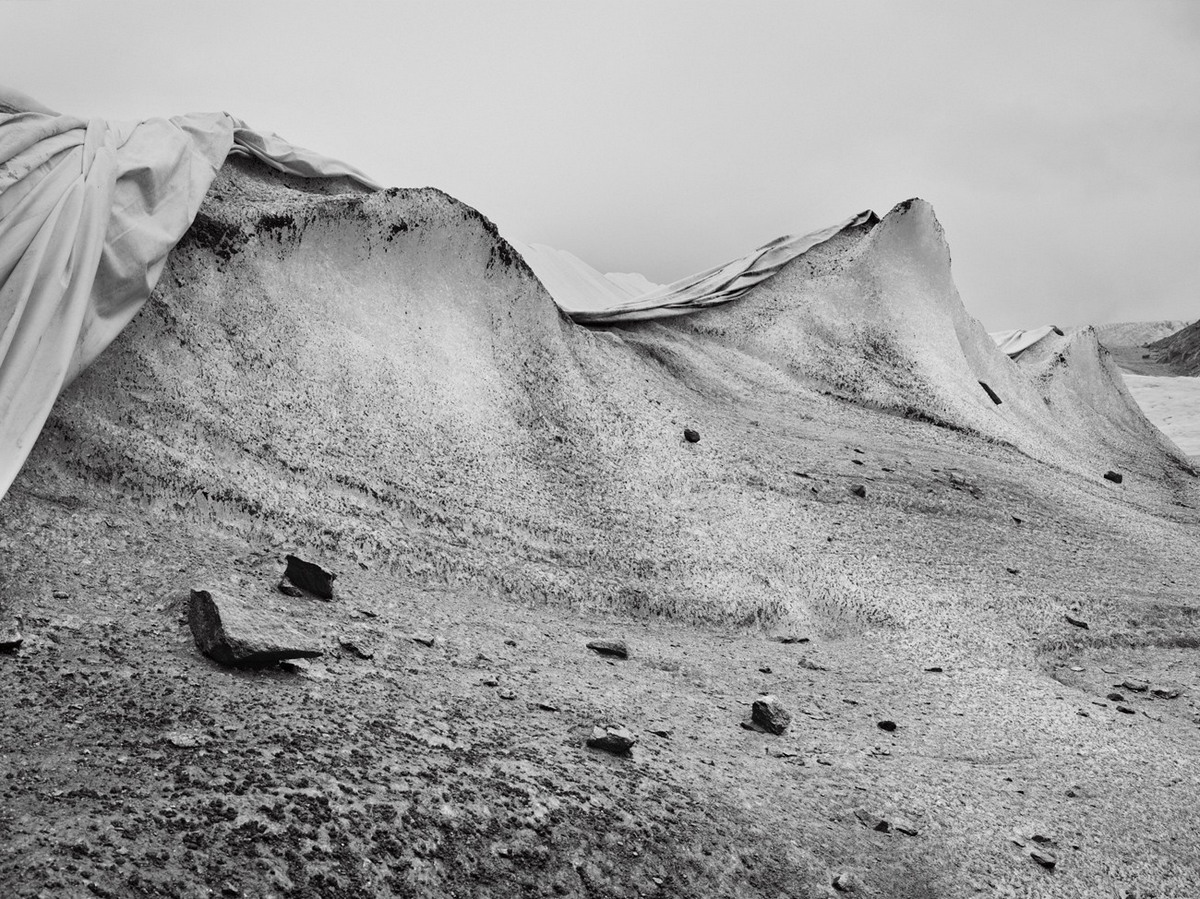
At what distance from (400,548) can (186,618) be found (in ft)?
3.43

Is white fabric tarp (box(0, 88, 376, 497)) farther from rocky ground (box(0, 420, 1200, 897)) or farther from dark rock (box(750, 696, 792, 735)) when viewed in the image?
dark rock (box(750, 696, 792, 735))

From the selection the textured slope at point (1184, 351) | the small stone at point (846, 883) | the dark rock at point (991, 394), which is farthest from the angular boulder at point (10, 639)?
the textured slope at point (1184, 351)

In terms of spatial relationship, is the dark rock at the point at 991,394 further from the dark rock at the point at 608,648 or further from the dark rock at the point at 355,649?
the dark rock at the point at 355,649

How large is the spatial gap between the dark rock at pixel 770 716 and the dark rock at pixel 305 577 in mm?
1352

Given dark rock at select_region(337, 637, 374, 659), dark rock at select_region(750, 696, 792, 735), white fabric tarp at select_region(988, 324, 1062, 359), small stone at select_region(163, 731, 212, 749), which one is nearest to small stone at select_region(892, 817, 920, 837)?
dark rock at select_region(750, 696, 792, 735)

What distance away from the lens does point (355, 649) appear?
2662 millimetres

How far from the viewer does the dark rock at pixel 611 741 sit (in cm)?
244

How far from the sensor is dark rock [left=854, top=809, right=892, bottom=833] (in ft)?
7.96

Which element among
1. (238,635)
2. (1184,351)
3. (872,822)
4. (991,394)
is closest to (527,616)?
(238,635)

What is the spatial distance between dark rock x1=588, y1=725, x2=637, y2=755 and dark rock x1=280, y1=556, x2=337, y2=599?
995 mm

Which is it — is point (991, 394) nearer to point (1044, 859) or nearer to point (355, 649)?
point (1044, 859)

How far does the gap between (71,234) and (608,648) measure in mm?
2292

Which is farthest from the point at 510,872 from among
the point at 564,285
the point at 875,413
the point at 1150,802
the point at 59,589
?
the point at 564,285

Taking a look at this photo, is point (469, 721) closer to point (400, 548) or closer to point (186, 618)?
point (186, 618)
